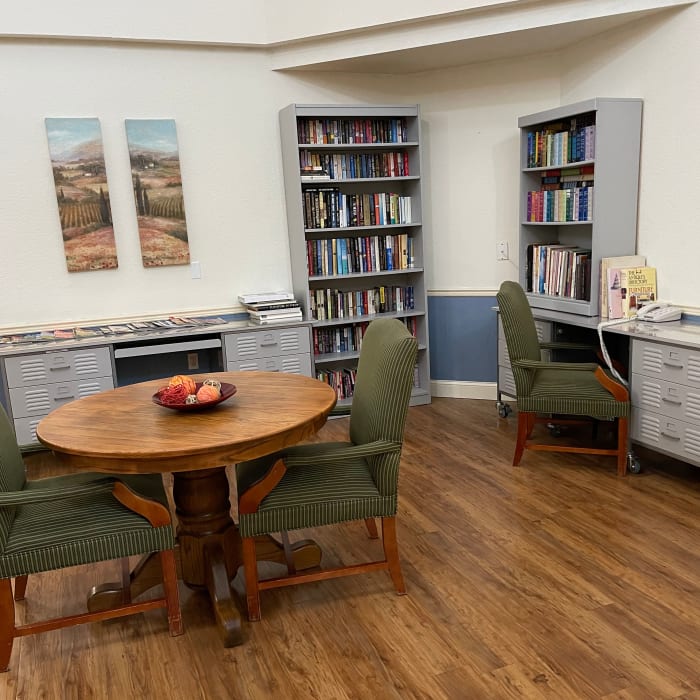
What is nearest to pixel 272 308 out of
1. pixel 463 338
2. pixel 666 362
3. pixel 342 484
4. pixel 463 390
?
pixel 463 338

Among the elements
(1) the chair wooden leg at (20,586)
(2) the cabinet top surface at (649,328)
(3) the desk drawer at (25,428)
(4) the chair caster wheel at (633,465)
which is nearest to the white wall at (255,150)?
(2) the cabinet top surface at (649,328)

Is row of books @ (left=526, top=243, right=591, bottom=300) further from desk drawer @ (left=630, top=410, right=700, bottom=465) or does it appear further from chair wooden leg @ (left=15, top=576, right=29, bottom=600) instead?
chair wooden leg @ (left=15, top=576, right=29, bottom=600)

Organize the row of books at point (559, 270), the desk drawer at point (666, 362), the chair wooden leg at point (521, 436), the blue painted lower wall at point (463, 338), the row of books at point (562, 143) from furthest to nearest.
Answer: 1. the blue painted lower wall at point (463, 338)
2. the row of books at point (559, 270)
3. the row of books at point (562, 143)
4. the chair wooden leg at point (521, 436)
5. the desk drawer at point (666, 362)

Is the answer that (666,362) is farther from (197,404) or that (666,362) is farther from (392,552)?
(197,404)

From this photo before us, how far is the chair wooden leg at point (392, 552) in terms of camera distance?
99.3 inches

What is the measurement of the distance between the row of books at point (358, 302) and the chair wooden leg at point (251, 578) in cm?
262

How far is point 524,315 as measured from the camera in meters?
3.82

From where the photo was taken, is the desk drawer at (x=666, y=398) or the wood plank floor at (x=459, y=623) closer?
the wood plank floor at (x=459, y=623)

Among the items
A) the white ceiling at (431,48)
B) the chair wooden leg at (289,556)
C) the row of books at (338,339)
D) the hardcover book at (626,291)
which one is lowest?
the chair wooden leg at (289,556)

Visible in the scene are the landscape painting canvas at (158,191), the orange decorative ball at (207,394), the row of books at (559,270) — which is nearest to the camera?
the orange decorative ball at (207,394)

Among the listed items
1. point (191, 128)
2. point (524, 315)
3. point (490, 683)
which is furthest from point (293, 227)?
point (490, 683)

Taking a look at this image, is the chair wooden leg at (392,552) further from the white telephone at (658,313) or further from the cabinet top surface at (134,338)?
the cabinet top surface at (134,338)

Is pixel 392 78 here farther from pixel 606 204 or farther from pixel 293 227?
pixel 606 204

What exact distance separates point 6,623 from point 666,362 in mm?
3080
